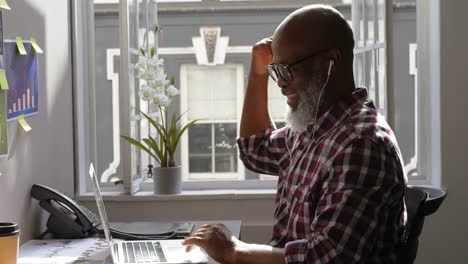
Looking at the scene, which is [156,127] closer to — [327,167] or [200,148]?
[327,167]

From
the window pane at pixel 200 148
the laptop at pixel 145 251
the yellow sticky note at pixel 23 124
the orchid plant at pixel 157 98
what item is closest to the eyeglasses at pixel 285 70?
the laptop at pixel 145 251

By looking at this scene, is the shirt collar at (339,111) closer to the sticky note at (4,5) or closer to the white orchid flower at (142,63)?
the sticky note at (4,5)

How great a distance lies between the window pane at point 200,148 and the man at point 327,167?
8.05 meters

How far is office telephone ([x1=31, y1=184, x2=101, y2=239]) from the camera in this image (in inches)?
107

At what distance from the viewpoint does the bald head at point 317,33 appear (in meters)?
1.91

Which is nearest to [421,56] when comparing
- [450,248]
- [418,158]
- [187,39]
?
[418,158]

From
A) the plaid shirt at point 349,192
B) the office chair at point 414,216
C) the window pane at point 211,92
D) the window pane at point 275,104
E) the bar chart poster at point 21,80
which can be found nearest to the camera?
the plaid shirt at point 349,192

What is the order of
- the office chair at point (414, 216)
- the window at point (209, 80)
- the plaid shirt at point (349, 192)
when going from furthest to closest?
the window at point (209, 80), the office chair at point (414, 216), the plaid shirt at point (349, 192)

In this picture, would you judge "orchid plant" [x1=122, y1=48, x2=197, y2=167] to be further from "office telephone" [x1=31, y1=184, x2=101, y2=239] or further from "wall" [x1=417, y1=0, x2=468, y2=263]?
"wall" [x1=417, y1=0, x2=468, y2=263]

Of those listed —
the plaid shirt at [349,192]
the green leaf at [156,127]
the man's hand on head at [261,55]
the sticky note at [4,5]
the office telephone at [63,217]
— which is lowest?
the office telephone at [63,217]

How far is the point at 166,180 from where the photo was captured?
3.44 m

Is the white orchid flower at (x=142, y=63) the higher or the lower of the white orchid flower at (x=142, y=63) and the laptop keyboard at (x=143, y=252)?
the higher

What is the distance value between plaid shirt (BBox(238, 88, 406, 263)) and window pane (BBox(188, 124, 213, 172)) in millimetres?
8245

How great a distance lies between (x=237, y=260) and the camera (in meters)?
1.90
